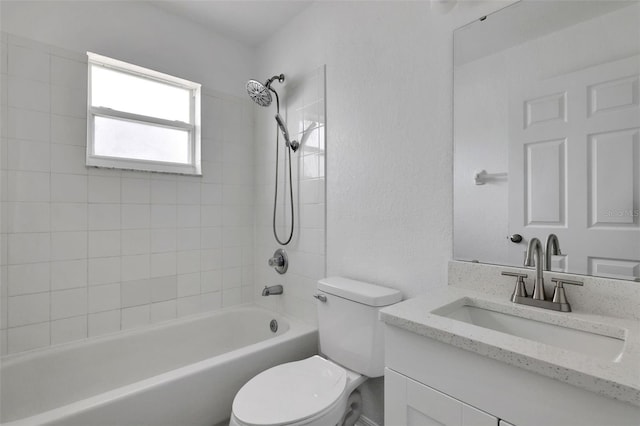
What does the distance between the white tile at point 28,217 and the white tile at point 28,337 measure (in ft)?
1.72

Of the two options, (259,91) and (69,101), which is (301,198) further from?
(69,101)

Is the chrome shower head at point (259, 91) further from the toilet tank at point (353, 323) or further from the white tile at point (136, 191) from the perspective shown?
the toilet tank at point (353, 323)

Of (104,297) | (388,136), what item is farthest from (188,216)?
(388,136)

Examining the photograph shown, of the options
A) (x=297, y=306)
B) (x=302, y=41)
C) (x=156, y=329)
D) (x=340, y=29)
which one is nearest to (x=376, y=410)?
(x=297, y=306)

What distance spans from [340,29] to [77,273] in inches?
82.6

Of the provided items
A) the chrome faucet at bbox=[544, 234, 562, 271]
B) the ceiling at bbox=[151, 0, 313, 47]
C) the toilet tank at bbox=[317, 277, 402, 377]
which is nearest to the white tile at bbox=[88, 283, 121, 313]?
the toilet tank at bbox=[317, 277, 402, 377]

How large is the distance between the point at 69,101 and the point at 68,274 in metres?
0.99

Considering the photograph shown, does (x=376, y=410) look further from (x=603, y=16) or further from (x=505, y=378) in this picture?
(x=603, y=16)

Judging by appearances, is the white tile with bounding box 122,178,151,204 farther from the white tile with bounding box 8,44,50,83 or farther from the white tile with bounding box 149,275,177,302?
the white tile with bounding box 8,44,50,83

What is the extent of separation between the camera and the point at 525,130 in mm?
1150

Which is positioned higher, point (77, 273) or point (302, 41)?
point (302, 41)

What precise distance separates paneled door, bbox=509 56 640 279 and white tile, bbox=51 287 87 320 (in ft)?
7.34

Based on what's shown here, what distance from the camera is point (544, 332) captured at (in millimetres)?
954

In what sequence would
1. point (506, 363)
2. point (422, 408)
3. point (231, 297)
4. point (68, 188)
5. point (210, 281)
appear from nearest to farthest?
point (506, 363) < point (422, 408) < point (68, 188) < point (210, 281) < point (231, 297)
